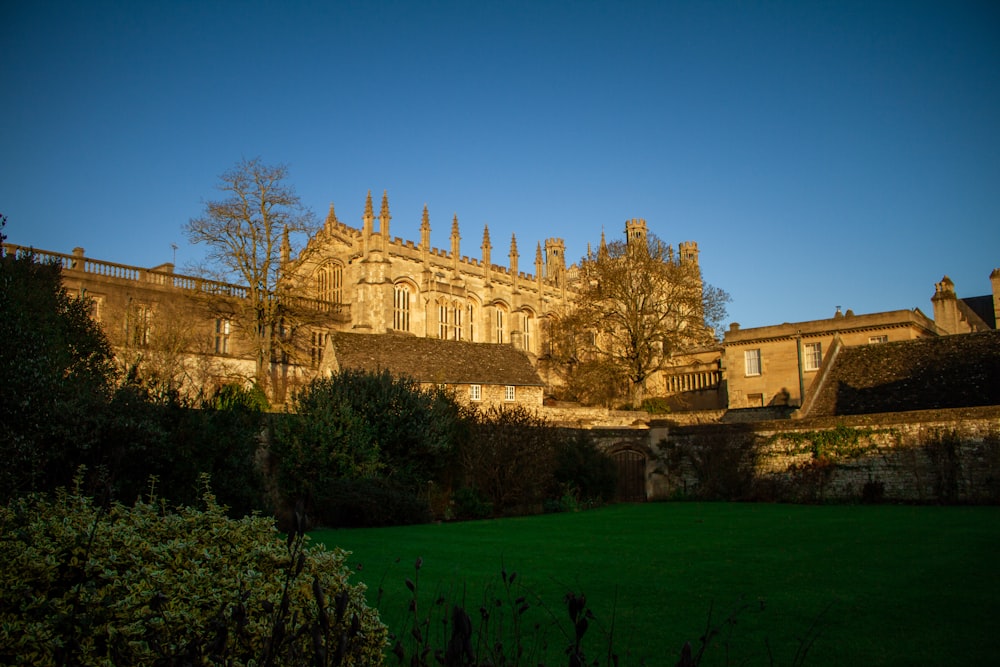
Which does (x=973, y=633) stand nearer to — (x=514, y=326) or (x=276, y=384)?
(x=276, y=384)

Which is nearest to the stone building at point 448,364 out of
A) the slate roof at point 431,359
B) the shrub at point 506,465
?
the slate roof at point 431,359

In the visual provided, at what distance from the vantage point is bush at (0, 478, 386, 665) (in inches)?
148

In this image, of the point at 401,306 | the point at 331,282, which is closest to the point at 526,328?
the point at 401,306

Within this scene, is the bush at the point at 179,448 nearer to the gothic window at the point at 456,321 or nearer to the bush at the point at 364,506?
the bush at the point at 364,506

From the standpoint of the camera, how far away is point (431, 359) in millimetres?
34062

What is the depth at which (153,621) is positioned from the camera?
3.74 m

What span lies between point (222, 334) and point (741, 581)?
3259cm

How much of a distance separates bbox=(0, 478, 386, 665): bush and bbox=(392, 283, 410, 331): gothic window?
44693mm

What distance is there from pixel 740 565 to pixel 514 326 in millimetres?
48823

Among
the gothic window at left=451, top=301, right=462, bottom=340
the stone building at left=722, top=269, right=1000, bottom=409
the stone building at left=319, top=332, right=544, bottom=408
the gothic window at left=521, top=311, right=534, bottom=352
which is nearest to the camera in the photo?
the stone building at left=319, top=332, right=544, bottom=408

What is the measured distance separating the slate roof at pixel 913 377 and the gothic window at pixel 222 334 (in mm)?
25948

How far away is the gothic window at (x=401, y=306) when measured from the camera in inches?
1976

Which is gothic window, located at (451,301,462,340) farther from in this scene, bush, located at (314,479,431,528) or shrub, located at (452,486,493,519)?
bush, located at (314,479,431,528)

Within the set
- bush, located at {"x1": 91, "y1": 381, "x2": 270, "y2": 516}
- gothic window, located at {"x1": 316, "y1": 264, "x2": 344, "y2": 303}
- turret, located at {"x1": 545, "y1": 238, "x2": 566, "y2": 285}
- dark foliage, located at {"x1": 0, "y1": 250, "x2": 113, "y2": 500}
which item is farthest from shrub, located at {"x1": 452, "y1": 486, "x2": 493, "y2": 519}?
turret, located at {"x1": 545, "y1": 238, "x2": 566, "y2": 285}
